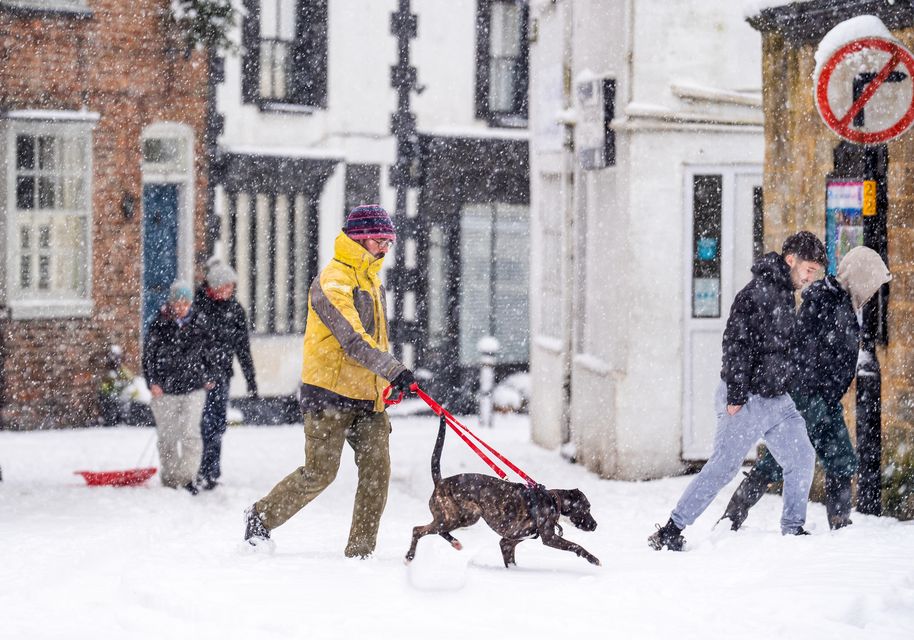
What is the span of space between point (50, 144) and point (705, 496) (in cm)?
1141

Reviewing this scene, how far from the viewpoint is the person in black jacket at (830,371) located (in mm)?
8469

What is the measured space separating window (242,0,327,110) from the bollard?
375 cm

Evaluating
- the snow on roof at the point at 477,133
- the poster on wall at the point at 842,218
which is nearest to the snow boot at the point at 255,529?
the poster on wall at the point at 842,218

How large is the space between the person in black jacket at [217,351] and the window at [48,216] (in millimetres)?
5840

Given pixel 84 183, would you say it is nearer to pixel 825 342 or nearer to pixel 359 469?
pixel 359 469

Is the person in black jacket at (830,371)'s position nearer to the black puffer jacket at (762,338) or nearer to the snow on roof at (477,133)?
the black puffer jacket at (762,338)

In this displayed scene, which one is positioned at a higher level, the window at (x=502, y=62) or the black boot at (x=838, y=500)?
the window at (x=502, y=62)

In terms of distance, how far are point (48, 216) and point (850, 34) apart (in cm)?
1100

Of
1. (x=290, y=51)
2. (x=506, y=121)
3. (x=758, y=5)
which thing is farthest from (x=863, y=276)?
(x=290, y=51)

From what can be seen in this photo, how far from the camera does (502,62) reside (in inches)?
772

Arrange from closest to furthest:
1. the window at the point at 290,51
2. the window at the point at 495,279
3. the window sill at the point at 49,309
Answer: the window sill at the point at 49,309 < the window at the point at 290,51 < the window at the point at 495,279

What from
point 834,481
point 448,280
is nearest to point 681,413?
point 834,481

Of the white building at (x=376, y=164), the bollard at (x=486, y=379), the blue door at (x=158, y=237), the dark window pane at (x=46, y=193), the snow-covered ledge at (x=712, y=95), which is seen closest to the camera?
the snow-covered ledge at (x=712, y=95)

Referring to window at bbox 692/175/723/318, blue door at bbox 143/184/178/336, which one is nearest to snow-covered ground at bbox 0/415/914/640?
window at bbox 692/175/723/318
